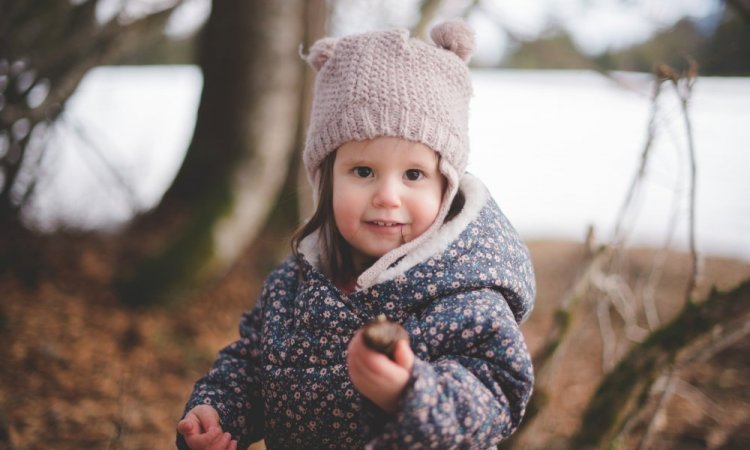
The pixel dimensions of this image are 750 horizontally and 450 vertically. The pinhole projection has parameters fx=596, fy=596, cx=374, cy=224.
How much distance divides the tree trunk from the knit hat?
3144mm

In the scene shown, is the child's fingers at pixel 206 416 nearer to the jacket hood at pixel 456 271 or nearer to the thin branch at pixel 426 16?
the jacket hood at pixel 456 271

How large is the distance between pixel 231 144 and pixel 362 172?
11.6ft

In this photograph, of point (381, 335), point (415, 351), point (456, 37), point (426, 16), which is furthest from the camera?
point (426, 16)

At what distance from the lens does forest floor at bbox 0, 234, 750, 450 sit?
3307mm

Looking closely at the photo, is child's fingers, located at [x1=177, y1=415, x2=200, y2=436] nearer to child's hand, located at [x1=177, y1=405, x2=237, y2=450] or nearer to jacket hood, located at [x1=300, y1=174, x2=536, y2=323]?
child's hand, located at [x1=177, y1=405, x2=237, y2=450]

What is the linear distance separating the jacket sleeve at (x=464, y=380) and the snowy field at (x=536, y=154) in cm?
124

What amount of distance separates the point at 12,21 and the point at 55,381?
237 centimetres

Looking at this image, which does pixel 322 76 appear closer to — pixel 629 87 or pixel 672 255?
pixel 629 87

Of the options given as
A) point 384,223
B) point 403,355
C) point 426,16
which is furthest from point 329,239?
point 426,16

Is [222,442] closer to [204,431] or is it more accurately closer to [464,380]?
[204,431]

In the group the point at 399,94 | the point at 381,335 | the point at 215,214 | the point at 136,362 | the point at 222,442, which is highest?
the point at 399,94

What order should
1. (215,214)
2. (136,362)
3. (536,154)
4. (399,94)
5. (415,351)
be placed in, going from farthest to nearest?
1. (536,154)
2. (215,214)
3. (136,362)
4. (399,94)
5. (415,351)

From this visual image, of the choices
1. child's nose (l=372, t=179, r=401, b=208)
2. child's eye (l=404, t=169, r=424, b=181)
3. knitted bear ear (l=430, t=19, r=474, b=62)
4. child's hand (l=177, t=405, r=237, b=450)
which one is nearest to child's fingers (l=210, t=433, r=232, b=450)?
child's hand (l=177, t=405, r=237, b=450)

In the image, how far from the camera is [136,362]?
4129 mm
